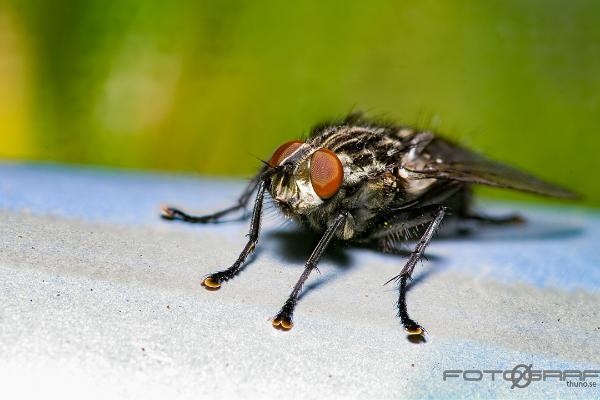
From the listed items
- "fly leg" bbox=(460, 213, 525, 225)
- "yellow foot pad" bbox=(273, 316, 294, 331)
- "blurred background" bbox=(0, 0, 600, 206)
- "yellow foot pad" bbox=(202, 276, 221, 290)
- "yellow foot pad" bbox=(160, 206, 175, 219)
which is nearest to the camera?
"yellow foot pad" bbox=(273, 316, 294, 331)

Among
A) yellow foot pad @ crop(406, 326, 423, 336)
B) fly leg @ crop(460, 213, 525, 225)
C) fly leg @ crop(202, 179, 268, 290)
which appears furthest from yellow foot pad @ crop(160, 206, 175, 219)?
fly leg @ crop(460, 213, 525, 225)

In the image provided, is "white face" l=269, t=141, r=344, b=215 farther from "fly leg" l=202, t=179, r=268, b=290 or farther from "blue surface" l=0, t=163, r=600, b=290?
"blue surface" l=0, t=163, r=600, b=290

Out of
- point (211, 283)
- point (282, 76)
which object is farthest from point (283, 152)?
point (282, 76)

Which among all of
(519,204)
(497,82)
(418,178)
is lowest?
(519,204)

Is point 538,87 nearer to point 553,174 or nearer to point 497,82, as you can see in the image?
point 497,82

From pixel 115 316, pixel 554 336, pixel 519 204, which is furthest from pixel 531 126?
pixel 115 316

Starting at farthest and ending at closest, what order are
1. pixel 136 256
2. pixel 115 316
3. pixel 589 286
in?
pixel 589 286 < pixel 136 256 < pixel 115 316
